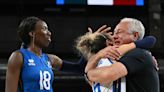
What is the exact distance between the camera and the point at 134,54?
232 centimetres

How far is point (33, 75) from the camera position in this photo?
3.00m

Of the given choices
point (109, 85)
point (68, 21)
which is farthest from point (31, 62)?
point (68, 21)

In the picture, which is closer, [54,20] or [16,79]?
[16,79]

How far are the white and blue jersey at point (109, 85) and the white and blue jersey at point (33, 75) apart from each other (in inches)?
25.0

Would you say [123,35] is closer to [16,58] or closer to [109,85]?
[109,85]

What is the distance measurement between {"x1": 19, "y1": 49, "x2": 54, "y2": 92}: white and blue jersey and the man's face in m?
0.74

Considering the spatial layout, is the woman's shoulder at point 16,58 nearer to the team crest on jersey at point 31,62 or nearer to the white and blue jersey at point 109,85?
the team crest on jersey at point 31,62

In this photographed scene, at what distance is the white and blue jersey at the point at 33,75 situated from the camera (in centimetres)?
299

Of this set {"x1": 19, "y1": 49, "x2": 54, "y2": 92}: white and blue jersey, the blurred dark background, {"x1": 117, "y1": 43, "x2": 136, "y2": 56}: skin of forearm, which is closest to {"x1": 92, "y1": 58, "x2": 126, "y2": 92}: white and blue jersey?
{"x1": 117, "y1": 43, "x2": 136, "y2": 56}: skin of forearm

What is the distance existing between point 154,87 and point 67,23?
451 cm

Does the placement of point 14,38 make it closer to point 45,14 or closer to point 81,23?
point 45,14

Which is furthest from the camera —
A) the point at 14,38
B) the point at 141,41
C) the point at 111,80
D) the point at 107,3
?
the point at 14,38

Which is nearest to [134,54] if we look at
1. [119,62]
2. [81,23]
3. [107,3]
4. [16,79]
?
[119,62]

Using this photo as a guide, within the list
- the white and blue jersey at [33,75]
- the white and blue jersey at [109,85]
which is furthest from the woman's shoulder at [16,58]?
the white and blue jersey at [109,85]
